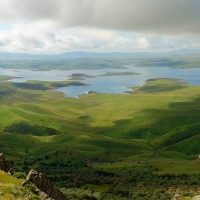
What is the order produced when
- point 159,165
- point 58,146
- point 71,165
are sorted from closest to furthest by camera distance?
point 159,165 → point 71,165 → point 58,146

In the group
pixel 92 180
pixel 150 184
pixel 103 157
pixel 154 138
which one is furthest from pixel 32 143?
pixel 150 184

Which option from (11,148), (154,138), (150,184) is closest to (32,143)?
(11,148)

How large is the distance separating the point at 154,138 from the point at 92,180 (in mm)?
114409

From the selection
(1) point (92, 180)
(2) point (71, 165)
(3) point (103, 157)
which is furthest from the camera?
(3) point (103, 157)

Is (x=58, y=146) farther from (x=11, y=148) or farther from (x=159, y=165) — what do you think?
(x=159, y=165)

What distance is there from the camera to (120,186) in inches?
2938

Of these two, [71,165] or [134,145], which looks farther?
[134,145]

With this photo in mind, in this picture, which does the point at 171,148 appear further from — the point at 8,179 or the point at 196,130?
the point at 8,179

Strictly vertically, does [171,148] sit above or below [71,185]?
below

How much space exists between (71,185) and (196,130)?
5196 inches

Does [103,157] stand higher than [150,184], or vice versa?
[150,184]

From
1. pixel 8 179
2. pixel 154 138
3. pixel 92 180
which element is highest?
pixel 8 179

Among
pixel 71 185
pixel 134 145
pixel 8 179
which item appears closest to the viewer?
pixel 8 179

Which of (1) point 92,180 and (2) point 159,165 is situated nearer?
(1) point 92,180
